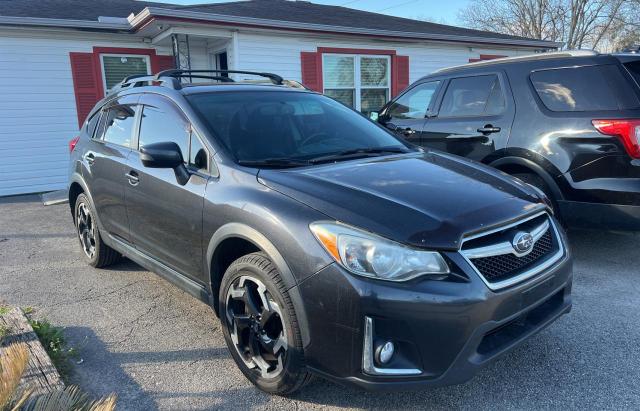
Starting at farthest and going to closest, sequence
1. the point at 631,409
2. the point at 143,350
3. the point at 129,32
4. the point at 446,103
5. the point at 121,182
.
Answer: the point at 129,32, the point at 446,103, the point at 121,182, the point at 143,350, the point at 631,409

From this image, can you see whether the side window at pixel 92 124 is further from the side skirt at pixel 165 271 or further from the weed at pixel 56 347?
the weed at pixel 56 347

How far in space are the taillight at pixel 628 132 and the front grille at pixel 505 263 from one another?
6.13 feet

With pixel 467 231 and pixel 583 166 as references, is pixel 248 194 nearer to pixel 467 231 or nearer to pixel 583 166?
pixel 467 231

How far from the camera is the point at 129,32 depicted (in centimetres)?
1030

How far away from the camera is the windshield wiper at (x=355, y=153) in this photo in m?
3.16

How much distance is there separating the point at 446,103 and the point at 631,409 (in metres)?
3.86

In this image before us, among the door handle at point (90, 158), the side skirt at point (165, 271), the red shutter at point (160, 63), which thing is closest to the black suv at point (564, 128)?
the side skirt at point (165, 271)

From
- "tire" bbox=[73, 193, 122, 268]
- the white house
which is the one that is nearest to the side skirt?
"tire" bbox=[73, 193, 122, 268]

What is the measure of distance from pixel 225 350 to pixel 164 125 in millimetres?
1657

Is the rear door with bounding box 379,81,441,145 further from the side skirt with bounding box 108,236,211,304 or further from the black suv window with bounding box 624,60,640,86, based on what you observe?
the side skirt with bounding box 108,236,211,304

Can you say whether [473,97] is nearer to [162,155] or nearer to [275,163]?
[275,163]

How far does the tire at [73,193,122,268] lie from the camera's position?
4.74 meters

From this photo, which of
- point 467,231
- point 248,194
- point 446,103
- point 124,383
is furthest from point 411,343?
point 446,103

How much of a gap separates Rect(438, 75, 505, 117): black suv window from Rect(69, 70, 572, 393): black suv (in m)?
1.74
